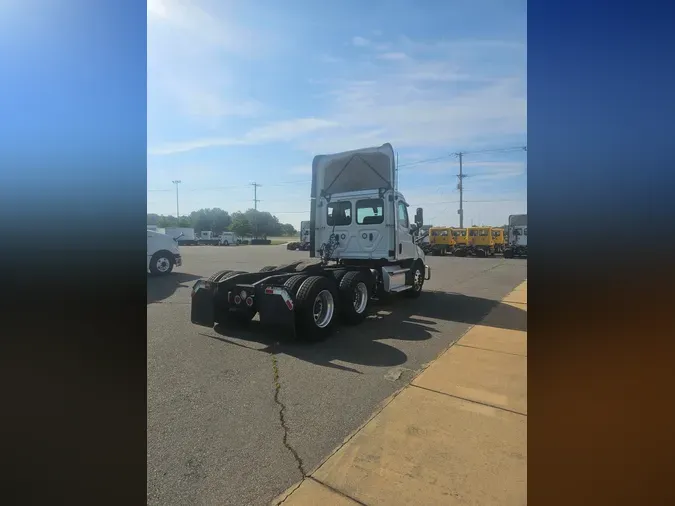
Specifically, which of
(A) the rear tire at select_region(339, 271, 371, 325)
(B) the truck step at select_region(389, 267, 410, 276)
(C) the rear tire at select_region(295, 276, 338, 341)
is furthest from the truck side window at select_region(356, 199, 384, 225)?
(C) the rear tire at select_region(295, 276, 338, 341)

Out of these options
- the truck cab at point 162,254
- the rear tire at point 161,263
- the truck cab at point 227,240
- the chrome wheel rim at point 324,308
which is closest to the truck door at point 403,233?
the chrome wheel rim at point 324,308

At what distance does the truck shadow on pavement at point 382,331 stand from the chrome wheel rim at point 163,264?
803 cm

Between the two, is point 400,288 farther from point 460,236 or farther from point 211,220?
point 211,220

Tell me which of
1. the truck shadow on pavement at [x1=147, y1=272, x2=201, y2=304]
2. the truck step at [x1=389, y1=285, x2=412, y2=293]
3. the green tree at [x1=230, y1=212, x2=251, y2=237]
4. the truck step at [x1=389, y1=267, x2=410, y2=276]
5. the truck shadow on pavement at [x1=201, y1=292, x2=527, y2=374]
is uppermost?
the green tree at [x1=230, y1=212, x2=251, y2=237]

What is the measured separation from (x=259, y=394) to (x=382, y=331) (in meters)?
2.86

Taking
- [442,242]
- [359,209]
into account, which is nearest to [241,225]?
[442,242]

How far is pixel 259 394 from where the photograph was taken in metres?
3.65

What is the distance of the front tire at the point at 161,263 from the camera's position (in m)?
13.0

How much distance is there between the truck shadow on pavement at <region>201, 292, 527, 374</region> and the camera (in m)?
4.82

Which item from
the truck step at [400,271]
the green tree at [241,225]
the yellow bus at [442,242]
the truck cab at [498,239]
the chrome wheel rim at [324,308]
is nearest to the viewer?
the chrome wheel rim at [324,308]

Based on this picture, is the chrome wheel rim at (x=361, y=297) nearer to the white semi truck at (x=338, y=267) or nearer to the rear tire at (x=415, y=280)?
the white semi truck at (x=338, y=267)

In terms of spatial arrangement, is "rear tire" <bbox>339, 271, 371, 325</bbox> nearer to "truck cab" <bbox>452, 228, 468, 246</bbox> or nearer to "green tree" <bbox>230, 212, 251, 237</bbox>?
"truck cab" <bbox>452, 228, 468, 246</bbox>

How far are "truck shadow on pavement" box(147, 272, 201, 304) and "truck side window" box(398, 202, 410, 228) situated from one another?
5.60m
